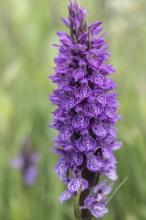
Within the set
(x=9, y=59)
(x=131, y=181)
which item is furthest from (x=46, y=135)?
(x=9, y=59)

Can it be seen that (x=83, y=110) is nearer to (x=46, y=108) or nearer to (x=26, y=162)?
(x=26, y=162)

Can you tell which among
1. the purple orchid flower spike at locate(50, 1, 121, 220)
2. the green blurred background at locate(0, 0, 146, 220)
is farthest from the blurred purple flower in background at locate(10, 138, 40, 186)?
the purple orchid flower spike at locate(50, 1, 121, 220)

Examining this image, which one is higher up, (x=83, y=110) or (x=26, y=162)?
A: (x=26, y=162)

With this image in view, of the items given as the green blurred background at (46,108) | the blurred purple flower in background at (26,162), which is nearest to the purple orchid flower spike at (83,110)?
the green blurred background at (46,108)

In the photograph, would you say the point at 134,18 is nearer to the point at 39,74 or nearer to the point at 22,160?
the point at 39,74

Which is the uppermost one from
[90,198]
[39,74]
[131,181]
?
[39,74]

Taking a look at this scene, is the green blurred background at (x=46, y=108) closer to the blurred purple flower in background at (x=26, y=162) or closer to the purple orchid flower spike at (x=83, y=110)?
the blurred purple flower in background at (x=26, y=162)

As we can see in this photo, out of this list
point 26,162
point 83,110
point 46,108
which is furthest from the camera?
point 46,108

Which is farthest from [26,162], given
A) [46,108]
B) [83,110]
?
[83,110]
